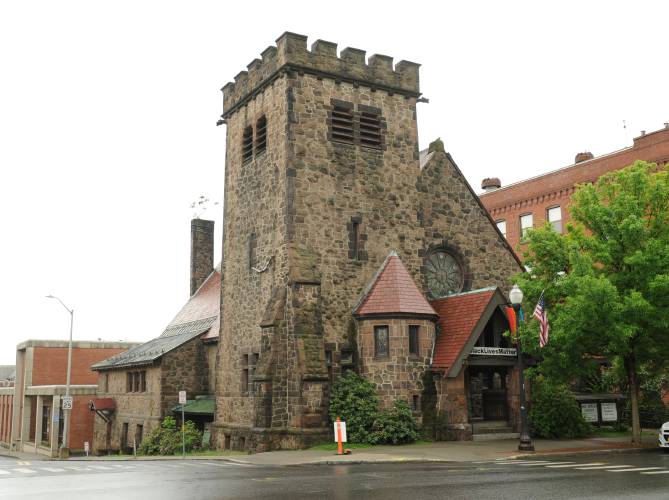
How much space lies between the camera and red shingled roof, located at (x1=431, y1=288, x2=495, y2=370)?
26453mm

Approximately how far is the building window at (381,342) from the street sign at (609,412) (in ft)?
34.1

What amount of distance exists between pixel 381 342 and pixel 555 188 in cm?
2749

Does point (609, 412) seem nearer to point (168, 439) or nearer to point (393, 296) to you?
point (393, 296)

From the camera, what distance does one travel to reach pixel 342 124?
1179 inches

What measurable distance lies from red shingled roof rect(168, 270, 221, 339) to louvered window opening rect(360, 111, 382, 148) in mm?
13366

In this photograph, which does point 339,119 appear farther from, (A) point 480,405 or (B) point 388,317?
(A) point 480,405

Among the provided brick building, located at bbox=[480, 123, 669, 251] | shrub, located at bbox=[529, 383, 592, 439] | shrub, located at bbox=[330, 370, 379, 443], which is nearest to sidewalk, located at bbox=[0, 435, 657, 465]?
shrub, located at bbox=[529, 383, 592, 439]

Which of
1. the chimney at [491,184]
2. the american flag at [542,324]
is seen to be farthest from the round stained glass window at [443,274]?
the chimney at [491,184]

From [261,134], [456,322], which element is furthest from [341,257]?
[261,134]

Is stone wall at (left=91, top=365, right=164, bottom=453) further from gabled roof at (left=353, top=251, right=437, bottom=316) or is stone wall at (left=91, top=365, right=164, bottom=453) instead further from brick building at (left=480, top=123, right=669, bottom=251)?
brick building at (left=480, top=123, right=669, bottom=251)

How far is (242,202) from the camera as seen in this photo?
31.7m

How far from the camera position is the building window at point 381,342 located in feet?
87.8

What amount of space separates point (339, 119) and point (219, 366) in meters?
12.3

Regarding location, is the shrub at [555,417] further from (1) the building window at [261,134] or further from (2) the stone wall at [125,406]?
(2) the stone wall at [125,406]
